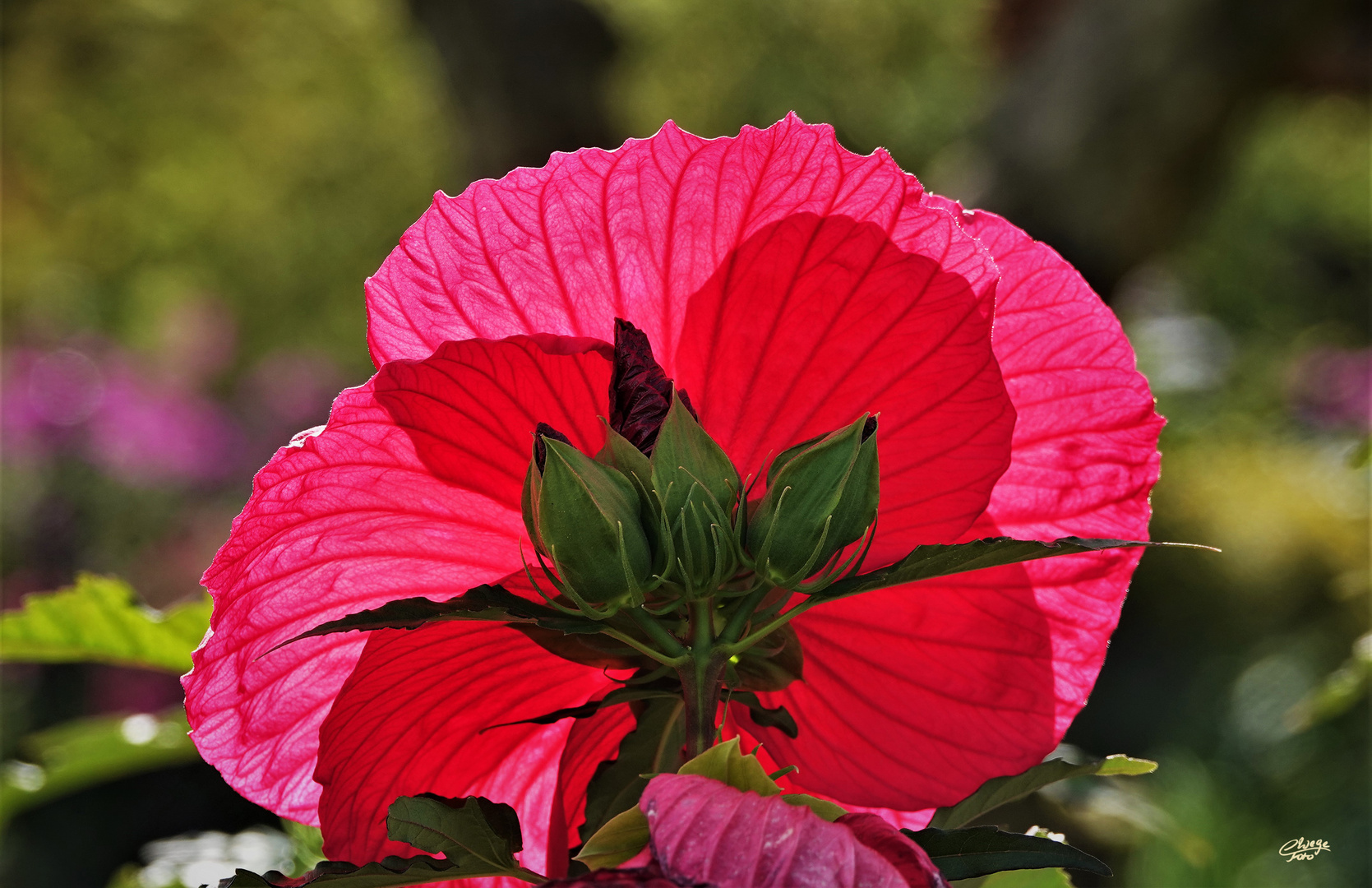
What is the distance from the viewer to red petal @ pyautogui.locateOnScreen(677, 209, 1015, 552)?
245 mm

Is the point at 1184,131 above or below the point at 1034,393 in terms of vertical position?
above

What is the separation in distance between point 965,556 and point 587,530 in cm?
7

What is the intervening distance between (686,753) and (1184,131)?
182cm

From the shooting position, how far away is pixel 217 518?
254cm

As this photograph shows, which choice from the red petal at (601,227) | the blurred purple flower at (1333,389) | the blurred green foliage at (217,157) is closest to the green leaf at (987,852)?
the red petal at (601,227)

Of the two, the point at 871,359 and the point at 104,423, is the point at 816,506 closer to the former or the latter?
the point at 871,359

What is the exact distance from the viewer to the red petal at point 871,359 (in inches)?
9.6

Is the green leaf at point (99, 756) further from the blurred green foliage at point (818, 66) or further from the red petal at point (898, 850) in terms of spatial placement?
the blurred green foliage at point (818, 66)

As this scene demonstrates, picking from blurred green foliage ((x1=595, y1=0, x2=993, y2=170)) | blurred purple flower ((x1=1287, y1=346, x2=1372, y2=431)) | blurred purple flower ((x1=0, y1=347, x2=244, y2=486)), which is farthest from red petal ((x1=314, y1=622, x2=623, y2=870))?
blurred green foliage ((x1=595, y1=0, x2=993, y2=170))

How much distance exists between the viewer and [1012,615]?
273mm

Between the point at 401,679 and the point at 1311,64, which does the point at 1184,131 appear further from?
the point at 401,679

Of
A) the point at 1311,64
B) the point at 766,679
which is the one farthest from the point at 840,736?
the point at 1311,64

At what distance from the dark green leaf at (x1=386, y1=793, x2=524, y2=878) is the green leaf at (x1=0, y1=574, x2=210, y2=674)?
0.23 meters

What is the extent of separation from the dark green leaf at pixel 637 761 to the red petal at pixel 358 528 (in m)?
0.04
